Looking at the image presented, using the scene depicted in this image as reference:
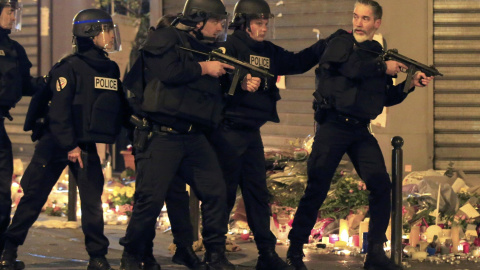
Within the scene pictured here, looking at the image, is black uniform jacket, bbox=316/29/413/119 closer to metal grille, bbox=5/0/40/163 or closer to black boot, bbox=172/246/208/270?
black boot, bbox=172/246/208/270

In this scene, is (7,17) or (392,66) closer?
(392,66)

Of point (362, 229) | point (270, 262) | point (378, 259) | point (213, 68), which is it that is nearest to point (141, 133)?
point (213, 68)

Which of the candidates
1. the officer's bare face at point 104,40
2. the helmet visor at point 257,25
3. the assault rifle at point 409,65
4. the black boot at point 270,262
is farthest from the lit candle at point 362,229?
the officer's bare face at point 104,40

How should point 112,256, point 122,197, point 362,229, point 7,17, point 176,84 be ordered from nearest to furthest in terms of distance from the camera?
point 176,84 → point 7,17 → point 112,256 → point 362,229 → point 122,197

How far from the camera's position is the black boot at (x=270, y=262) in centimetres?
757

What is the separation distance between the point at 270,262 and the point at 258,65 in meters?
1.49

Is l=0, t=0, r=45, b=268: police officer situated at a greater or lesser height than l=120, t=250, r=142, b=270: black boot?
greater

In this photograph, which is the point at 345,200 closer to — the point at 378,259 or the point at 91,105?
the point at 378,259

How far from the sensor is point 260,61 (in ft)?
24.8

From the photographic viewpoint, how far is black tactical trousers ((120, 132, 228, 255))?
7.12 m

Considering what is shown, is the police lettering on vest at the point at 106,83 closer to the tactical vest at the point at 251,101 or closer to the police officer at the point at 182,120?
the police officer at the point at 182,120

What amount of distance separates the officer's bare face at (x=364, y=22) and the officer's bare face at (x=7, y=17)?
2693mm

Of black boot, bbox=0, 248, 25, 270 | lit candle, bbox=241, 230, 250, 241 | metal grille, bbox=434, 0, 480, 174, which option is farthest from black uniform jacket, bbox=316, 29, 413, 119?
metal grille, bbox=434, 0, 480, 174

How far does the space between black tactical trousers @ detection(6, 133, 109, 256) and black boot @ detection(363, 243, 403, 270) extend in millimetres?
2036
